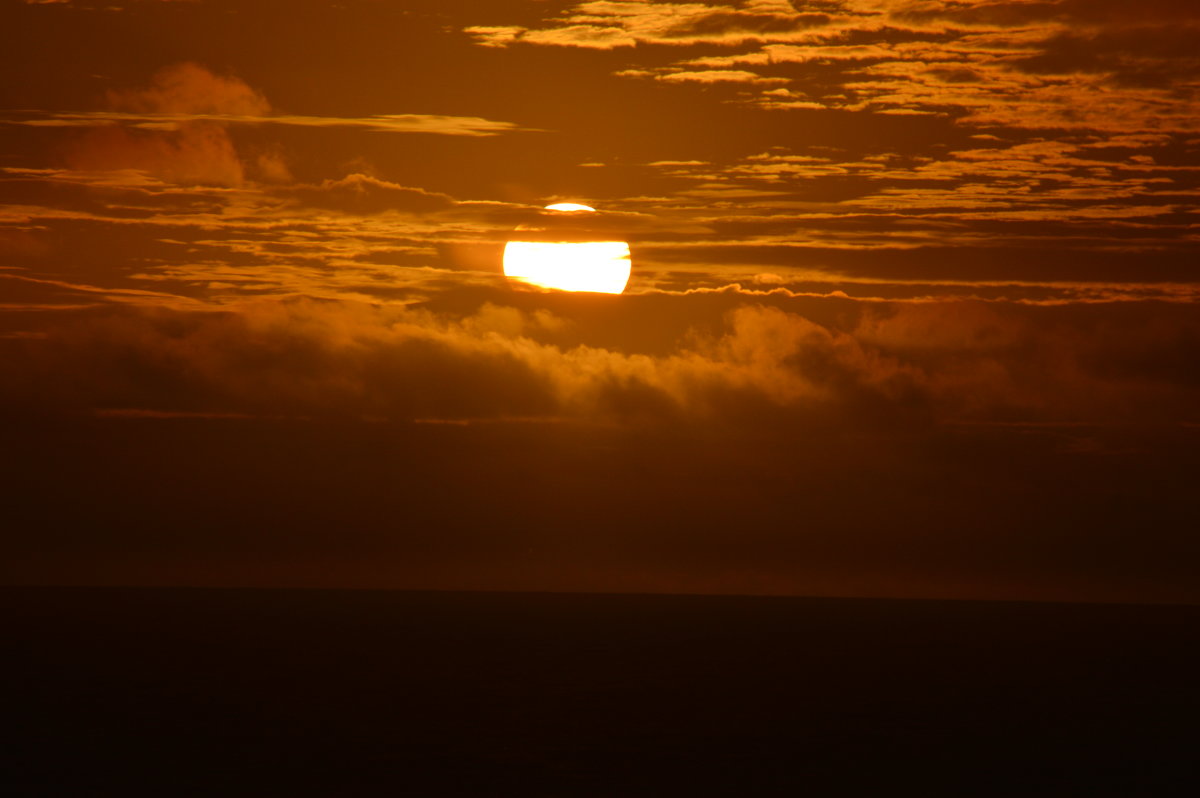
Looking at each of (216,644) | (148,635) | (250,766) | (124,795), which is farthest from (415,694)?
(148,635)

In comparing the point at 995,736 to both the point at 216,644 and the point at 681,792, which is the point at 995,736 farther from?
the point at 216,644

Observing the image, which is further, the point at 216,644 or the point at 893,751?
the point at 216,644

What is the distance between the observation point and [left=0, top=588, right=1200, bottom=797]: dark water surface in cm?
5106

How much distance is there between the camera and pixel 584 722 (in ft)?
227

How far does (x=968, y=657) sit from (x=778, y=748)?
82932mm

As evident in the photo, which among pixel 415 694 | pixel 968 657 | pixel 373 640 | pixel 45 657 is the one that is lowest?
pixel 415 694

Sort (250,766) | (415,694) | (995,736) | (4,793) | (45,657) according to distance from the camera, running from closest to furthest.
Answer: (4,793) → (250,766) → (995,736) → (415,694) → (45,657)

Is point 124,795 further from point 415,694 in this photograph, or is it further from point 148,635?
point 148,635

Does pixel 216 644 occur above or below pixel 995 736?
above

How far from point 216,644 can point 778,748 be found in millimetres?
92030

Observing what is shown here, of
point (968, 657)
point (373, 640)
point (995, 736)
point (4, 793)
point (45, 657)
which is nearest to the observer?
point (4, 793)

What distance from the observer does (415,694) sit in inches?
3307

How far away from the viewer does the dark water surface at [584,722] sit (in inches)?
2010

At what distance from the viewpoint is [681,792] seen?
48.0 meters
